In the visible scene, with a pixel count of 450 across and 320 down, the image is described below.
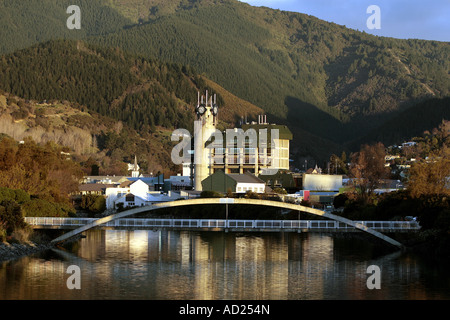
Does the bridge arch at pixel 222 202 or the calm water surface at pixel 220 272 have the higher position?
the bridge arch at pixel 222 202

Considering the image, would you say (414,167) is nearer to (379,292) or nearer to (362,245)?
(362,245)

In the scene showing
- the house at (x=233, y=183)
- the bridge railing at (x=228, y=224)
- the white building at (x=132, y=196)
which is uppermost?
the house at (x=233, y=183)

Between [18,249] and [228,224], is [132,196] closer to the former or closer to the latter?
[228,224]

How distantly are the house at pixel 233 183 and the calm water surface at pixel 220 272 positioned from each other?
4160 centimetres

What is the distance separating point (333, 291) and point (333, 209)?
58.0 meters

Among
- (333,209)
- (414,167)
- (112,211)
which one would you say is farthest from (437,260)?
(112,211)

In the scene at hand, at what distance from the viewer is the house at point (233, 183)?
119 meters

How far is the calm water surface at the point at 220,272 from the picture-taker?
48.2 metres

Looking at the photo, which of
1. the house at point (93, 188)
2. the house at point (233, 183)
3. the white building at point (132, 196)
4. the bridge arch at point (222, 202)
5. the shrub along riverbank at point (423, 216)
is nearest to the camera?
the bridge arch at point (222, 202)

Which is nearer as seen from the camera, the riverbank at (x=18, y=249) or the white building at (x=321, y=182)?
the riverbank at (x=18, y=249)

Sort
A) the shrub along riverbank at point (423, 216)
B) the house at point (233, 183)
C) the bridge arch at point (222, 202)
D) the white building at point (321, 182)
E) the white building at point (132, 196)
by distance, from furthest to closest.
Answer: the white building at point (321, 182)
the white building at point (132, 196)
the house at point (233, 183)
the shrub along riverbank at point (423, 216)
the bridge arch at point (222, 202)

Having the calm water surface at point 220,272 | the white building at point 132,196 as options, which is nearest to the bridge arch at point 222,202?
the calm water surface at point 220,272

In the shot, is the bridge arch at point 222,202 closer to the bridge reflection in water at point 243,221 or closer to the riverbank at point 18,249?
the bridge reflection in water at point 243,221
